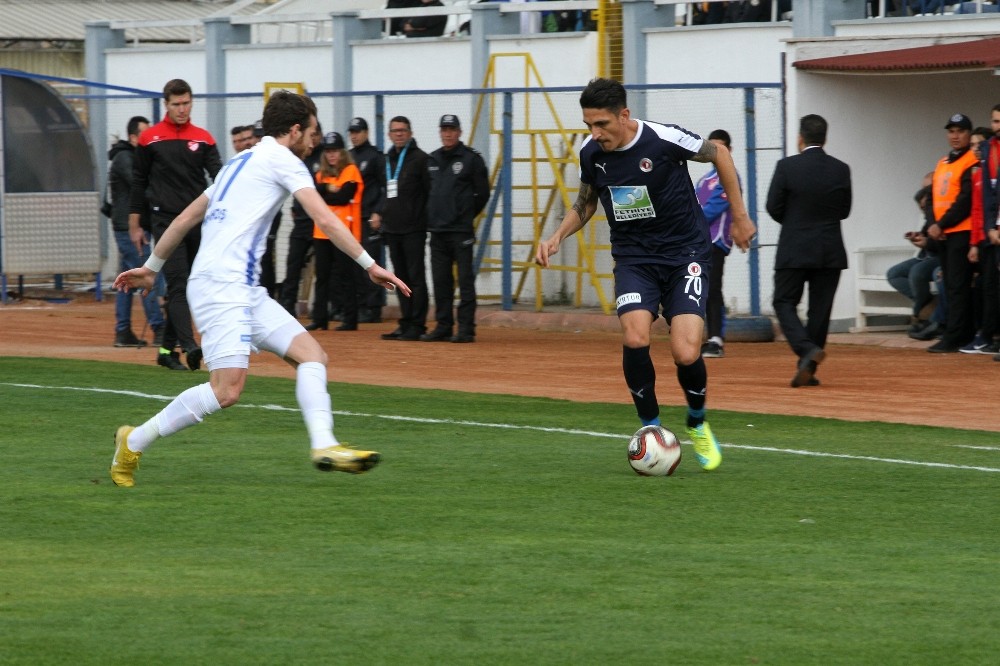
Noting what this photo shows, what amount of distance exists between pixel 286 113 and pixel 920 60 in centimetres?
970

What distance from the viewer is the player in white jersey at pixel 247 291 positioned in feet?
25.0

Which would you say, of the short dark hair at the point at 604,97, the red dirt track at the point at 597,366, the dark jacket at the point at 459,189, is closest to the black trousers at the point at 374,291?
the red dirt track at the point at 597,366

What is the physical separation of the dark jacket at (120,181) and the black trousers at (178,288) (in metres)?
2.45

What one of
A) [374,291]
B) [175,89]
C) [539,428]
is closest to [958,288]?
[539,428]

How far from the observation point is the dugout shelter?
855 inches

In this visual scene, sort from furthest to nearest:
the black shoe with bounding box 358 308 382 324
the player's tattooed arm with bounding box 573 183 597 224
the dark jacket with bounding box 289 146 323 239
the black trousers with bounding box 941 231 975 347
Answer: the black shoe with bounding box 358 308 382 324 < the dark jacket with bounding box 289 146 323 239 < the black trousers with bounding box 941 231 975 347 < the player's tattooed arm with bounding box 573 183 597 224

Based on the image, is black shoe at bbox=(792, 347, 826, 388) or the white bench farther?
the white bench

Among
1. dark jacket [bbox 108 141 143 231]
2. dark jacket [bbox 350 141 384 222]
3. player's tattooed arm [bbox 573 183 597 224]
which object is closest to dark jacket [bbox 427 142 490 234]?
dark jacket [bbox 350 141 384 222]

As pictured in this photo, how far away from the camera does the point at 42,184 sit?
2216cm

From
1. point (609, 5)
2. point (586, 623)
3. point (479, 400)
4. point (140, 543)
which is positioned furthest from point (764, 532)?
point (609, 5)

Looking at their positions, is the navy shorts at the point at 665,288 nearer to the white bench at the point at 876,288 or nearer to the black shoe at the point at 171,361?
the black shoe at the point at 171,361

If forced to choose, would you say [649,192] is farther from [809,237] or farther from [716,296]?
[716,296]

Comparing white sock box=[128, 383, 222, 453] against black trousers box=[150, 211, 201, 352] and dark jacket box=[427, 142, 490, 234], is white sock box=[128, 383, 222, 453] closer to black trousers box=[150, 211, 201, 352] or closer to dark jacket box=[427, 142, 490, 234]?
black trousers box=[150, 211, 201, 352]

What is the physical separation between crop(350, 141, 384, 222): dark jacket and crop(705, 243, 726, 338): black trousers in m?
4.11
